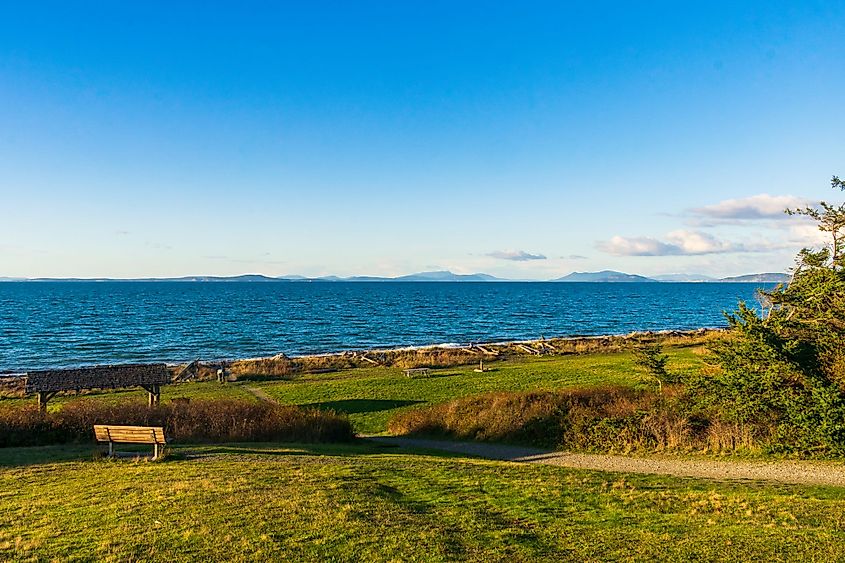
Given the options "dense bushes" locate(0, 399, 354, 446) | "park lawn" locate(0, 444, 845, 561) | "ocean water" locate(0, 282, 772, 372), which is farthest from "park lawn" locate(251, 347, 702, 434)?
"ocean water" locate(0, 282, 772, 372)

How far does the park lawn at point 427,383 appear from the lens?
31766 mm

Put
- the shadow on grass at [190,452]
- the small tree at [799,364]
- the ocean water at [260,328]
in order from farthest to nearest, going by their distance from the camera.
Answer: the ocean water at [260,328]
the small tree at [799,364]
the shadow on grass at [190,452]

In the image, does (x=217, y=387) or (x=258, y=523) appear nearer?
(x=258, y=523)

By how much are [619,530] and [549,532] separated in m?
1.25

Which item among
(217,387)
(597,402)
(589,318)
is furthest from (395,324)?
(597,402)

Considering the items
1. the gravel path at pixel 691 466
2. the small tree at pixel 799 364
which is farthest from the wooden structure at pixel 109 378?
the small tree at pixel 799 364

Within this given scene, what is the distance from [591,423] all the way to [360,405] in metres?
13.0

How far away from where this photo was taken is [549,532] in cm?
1073

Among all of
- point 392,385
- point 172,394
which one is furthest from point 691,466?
point 172,394

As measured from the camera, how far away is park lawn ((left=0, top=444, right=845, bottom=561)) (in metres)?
9.54

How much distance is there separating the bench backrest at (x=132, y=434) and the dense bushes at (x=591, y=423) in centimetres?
1208

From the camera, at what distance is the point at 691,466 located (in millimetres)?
18781

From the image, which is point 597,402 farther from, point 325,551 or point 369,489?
point 325,551

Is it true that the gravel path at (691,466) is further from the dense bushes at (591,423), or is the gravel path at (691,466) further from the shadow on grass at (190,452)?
the shadow on grass at (190,452)
